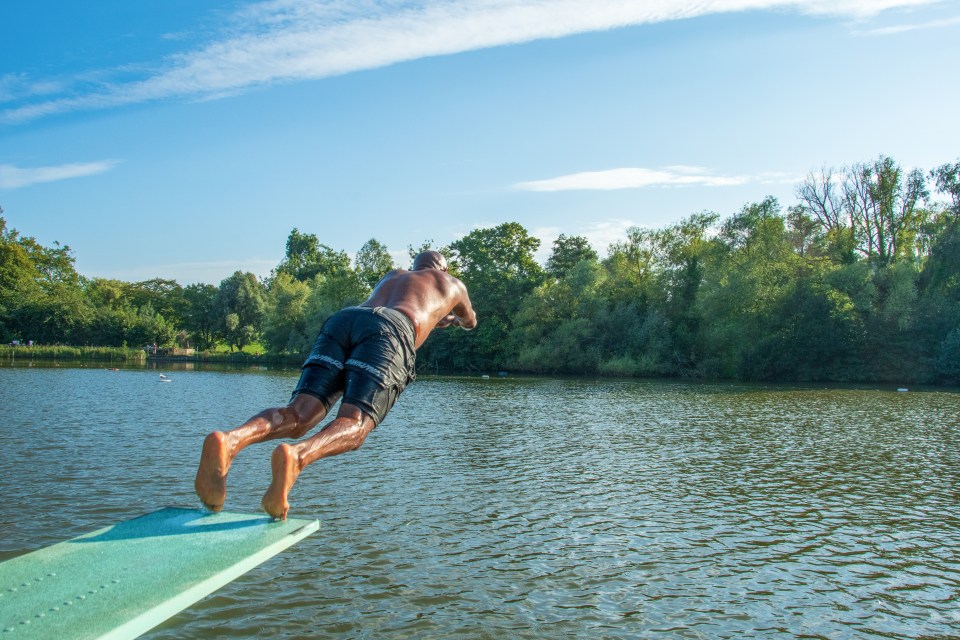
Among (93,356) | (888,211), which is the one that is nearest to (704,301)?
(888,211)

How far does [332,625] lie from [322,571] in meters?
1.47

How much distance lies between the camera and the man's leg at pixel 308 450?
4.58 meters

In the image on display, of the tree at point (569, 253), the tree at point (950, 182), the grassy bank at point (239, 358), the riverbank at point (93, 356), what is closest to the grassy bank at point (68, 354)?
the riverbank at point (93, 356)

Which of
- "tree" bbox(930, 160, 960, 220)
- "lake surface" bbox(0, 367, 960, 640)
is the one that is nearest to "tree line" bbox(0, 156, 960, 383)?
"tree" bbox(930, 160, 960, 220)

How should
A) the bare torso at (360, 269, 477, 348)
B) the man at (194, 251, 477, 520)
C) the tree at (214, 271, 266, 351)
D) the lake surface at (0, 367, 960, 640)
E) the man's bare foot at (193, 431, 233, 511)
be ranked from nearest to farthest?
the man's bare foot at (193, 431, 233, 511) → the man at (194, 251, 477, 520) → the bare torso at (360, 269, 477, 348) → the lake surface at (0, 367, 960, 640) → the tree at (214, 271, 266, 351)

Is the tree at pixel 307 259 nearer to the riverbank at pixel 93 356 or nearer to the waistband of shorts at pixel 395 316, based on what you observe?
the riverbank at pixel 93 356

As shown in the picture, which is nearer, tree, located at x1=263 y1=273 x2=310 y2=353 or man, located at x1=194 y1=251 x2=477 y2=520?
man, located at x1=194 y1=251 x2=477 y2=520

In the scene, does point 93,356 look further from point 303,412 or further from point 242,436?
point 242,436

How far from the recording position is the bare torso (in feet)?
19.8

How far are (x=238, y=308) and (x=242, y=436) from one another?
10053 cm

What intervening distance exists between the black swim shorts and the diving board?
38.3 inches

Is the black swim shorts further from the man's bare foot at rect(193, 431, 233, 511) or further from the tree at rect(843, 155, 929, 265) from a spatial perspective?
the tree at rect(843, 155, 929, 265)

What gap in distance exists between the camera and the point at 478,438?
1933cm

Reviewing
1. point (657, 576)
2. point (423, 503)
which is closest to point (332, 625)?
point (657, 576)
